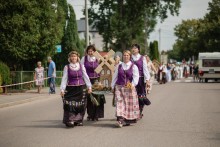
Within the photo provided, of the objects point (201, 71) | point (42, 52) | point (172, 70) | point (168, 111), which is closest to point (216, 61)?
point (201, 71)

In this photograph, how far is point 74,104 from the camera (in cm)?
1178

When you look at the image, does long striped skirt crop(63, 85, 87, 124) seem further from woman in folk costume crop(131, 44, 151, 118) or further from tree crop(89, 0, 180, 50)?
tree crop(89, 0, 180, 50)

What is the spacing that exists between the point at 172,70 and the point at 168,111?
37.0m

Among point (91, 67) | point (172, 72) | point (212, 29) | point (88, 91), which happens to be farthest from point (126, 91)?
point (212, 29)

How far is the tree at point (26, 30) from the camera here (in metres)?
24.8

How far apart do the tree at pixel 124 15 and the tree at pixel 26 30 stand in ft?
84.1

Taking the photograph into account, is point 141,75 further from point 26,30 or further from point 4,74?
point 26,30

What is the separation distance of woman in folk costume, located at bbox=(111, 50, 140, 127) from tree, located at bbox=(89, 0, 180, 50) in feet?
134

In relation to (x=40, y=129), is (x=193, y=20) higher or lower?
higher

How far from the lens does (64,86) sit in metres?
11.9

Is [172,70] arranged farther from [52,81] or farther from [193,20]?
[193,20]

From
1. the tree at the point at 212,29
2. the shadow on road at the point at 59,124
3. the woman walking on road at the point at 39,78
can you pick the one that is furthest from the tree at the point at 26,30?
the tree at the point at 212,29

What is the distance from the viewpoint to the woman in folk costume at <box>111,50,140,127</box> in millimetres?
11773

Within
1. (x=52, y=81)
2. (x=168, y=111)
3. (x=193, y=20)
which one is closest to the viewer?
(x=168, y=111)
